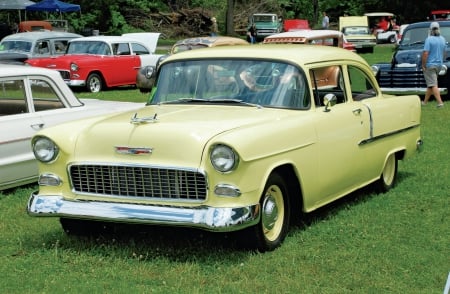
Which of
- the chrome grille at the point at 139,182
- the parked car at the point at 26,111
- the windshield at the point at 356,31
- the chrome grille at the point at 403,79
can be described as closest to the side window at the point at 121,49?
the chrome grille at the point at 403,79

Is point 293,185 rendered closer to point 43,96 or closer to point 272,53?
point 272,53

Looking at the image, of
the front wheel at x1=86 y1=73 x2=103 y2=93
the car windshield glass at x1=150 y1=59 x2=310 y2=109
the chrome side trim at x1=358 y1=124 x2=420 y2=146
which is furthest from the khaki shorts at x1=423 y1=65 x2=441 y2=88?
the car windshield glass at x1=150 y1=59 x2=310 y2=109

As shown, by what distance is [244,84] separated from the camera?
21.3 feet

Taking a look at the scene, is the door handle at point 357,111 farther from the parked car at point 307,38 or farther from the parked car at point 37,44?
the parked car at point 37,44

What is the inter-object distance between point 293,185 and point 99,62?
566 inches

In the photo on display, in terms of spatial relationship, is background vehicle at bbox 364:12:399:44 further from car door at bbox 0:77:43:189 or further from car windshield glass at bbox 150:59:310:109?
car windshield glass at bbox 150:59:310:109

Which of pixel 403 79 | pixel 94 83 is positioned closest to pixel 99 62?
pixel 94 83

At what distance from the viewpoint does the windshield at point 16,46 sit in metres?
20.2

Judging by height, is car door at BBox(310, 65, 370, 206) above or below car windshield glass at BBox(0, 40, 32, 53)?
above

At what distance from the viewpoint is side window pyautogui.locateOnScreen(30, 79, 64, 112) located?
8.60m

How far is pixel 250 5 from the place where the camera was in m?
50.2

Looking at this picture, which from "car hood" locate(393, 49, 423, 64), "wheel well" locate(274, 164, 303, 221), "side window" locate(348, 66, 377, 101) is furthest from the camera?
"car hood" locate(393, 49, 423, 64)

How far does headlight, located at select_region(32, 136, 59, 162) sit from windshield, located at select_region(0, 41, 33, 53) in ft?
47.9

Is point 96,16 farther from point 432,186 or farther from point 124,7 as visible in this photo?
point 432,186
